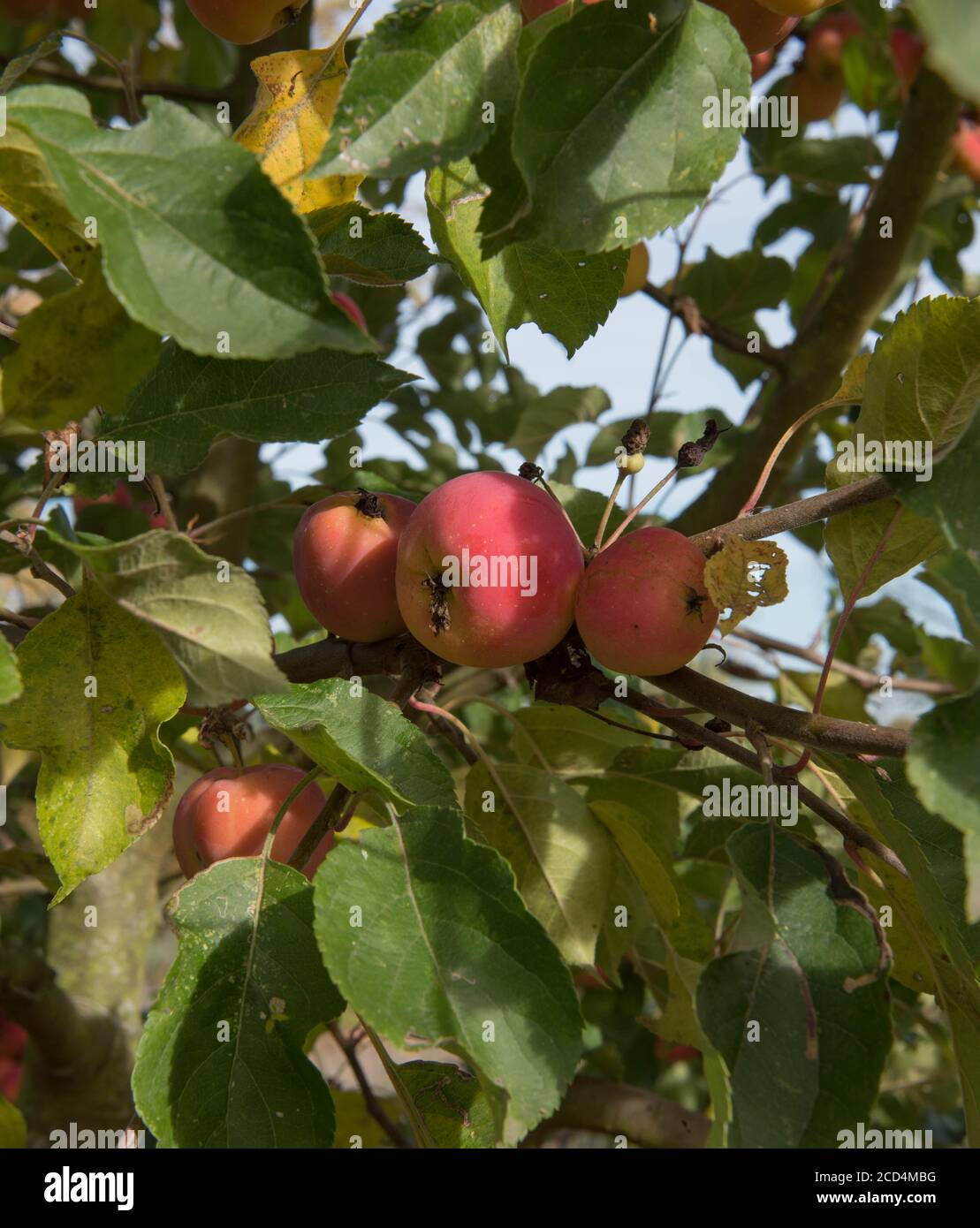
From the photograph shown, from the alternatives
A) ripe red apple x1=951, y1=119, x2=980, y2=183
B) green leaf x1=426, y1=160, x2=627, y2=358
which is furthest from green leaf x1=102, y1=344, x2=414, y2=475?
ripe red apple x1=951, y1=119, x2=980, y2=183

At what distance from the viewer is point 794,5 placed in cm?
79

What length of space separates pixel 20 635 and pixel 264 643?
41cm

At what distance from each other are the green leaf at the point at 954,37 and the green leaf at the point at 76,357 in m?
0.47

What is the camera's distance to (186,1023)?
2.49ft

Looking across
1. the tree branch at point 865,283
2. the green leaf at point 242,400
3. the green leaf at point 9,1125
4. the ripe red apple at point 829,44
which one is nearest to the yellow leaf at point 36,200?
the green leaf at point 242,400

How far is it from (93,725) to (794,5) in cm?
71

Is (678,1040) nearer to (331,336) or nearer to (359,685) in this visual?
(359,685)

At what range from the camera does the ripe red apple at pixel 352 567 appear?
93 cm

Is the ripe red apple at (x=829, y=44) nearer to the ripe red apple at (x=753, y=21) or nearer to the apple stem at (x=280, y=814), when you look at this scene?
the ripe red apple at (x=753, y=21)

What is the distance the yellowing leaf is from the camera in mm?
774

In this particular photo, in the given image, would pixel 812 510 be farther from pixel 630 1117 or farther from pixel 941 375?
pixel 630 1117

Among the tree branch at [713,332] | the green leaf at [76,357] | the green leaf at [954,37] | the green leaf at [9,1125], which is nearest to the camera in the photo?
the green leaf at [954,37]

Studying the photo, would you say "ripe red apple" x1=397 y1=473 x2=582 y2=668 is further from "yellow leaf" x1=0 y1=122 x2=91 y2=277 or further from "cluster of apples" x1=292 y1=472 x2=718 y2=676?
"yellow leaf" x1=0 y1=122 x2=91 y2=277
